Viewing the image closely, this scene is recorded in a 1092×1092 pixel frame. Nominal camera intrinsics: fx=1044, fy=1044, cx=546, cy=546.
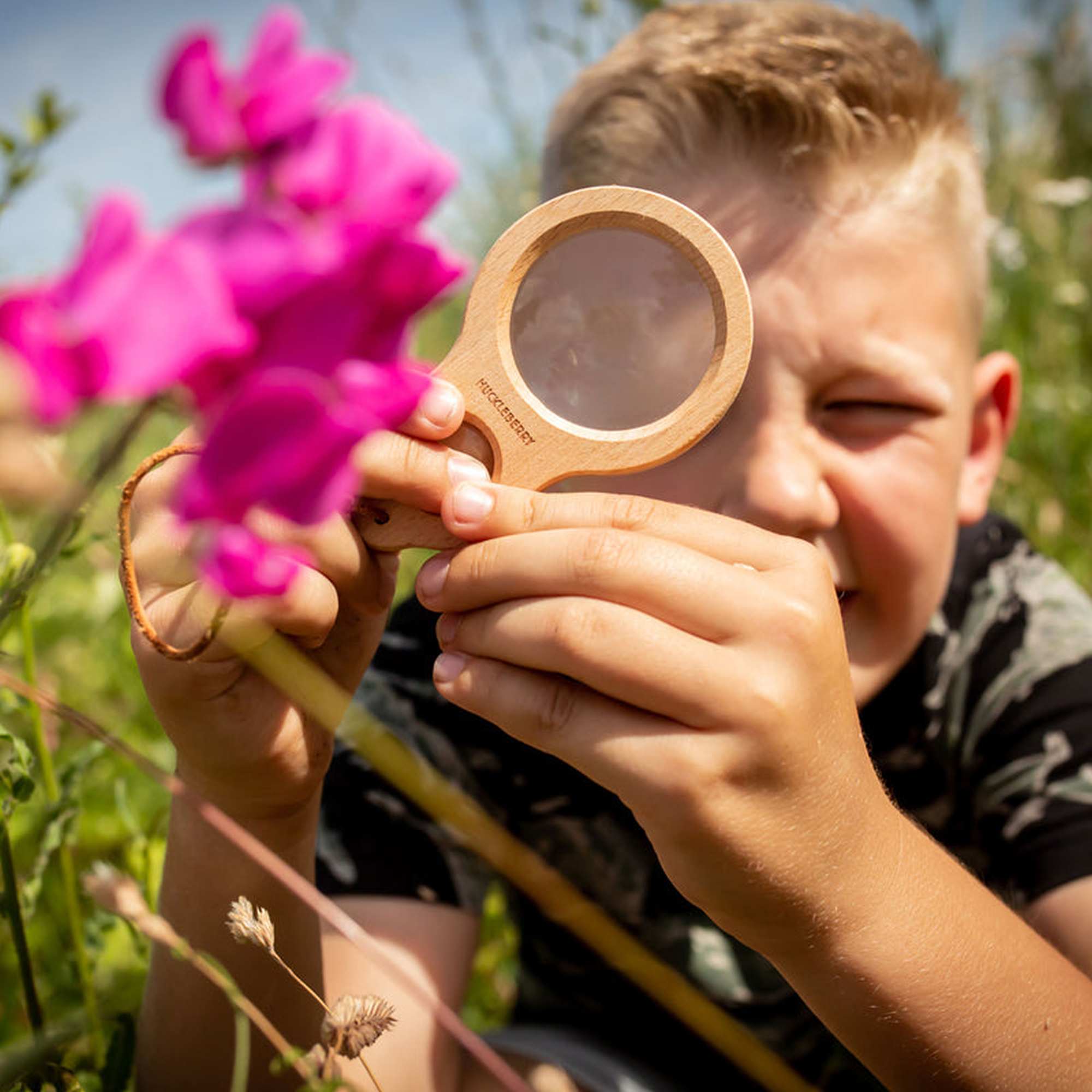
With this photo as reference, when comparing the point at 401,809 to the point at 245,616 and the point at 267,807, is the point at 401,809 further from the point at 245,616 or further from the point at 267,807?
the point at 245,616

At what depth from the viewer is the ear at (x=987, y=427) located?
1.46 m

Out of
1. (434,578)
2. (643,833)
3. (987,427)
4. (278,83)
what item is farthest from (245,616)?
(987,427)

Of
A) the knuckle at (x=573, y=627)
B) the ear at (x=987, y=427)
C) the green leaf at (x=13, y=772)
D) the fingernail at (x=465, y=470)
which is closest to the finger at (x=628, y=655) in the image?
the knuckle at (x=573, y=627)

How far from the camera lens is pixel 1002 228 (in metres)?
2.87

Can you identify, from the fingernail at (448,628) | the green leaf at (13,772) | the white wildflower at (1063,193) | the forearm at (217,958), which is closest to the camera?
the green leaf at (13,772)

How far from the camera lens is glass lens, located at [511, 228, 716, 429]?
31.2 inches

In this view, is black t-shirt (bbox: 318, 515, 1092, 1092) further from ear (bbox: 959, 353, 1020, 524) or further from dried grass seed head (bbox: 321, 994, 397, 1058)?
dried grass seed head (bbox: 321, 994, 397, 1058)

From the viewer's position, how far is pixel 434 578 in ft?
2.46

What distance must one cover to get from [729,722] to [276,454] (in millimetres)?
455

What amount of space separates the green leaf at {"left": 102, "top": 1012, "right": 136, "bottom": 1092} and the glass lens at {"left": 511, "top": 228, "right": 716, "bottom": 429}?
2.07 ft

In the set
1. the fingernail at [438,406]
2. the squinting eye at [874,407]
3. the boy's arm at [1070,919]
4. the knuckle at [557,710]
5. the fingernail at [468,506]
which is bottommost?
the boy's arm at [1070,919]

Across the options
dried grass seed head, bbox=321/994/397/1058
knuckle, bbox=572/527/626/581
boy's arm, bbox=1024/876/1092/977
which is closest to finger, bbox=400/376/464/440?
knuckle, bbox=572/527/626/581

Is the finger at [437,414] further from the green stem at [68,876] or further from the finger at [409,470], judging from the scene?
the green stem at [68,876]

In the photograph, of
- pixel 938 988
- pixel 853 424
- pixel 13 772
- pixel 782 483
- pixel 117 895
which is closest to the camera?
pixel 117 895
